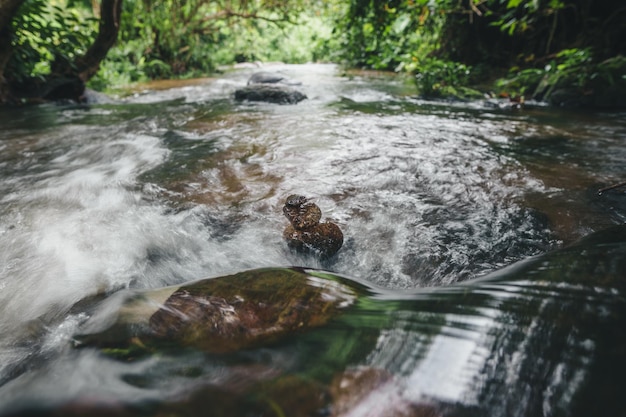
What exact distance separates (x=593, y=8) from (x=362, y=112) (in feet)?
17.3

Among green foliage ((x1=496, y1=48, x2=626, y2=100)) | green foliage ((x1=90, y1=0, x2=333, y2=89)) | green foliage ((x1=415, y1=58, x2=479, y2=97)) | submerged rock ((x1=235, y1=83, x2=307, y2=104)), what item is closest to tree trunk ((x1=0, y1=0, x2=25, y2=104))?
submerged rock ((x1=235, y1=83, x2=307, y2=104))

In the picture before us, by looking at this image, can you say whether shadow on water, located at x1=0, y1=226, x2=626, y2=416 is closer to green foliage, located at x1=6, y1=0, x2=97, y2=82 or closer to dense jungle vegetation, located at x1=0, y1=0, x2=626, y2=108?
dense jungle vegetation, located at x1=0, y1=0, x2=626, y2=108

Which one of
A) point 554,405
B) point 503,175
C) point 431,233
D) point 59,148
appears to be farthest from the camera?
point 59,148

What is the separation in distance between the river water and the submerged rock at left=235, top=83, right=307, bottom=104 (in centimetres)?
218

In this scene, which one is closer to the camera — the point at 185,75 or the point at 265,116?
the point at 265,116

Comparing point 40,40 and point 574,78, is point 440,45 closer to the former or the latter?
point 574,78

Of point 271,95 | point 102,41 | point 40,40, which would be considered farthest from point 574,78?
point 40,40

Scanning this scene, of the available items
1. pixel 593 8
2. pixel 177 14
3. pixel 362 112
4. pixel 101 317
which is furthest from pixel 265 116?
pixel 177 14

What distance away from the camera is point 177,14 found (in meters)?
12.8

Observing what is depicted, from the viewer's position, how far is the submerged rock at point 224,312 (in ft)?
3.37

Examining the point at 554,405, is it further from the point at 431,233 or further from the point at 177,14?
the point at 177,14

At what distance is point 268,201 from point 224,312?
1.46 meters

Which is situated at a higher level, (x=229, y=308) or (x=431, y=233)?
(x=229, y=308)

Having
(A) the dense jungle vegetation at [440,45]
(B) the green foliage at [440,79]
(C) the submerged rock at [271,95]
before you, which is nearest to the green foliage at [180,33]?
(A) the dense jungle vegetation at [440,45]
